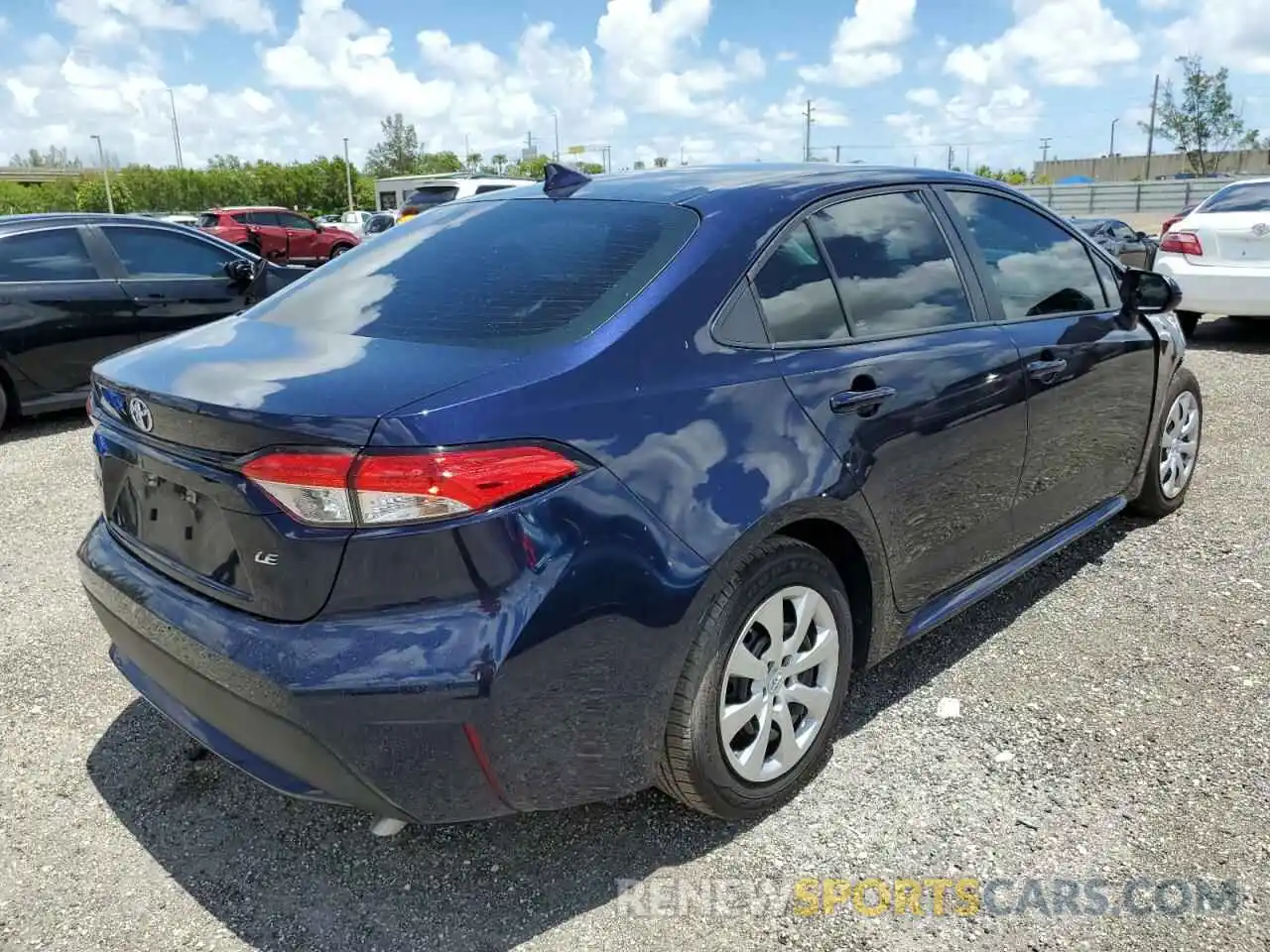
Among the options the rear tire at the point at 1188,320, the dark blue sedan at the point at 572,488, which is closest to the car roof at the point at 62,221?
the dark blue sedan at the point at 572,488

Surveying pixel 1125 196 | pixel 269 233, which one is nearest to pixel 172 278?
pixel 269 233

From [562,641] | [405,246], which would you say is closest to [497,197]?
[405,246]

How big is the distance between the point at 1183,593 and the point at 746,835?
233cm

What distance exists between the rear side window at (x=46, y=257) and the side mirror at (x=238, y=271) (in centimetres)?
96

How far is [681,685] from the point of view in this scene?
227 centimetres

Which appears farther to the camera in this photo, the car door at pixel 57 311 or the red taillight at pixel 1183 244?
the red taillight at pixel 1183 244

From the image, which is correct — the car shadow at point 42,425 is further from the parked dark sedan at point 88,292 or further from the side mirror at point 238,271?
the side mirror at point 238,271

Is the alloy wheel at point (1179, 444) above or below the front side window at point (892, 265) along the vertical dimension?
below

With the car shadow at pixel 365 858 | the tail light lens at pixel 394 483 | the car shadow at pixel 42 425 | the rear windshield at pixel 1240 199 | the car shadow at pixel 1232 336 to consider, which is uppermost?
the rear windshield at pixel 1240 199

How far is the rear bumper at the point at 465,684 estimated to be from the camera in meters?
1.94

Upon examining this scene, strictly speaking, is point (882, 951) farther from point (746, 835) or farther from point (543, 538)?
point (543, 538)

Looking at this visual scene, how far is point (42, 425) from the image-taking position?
749 cm

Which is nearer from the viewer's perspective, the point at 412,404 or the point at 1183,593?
the point at 412,404

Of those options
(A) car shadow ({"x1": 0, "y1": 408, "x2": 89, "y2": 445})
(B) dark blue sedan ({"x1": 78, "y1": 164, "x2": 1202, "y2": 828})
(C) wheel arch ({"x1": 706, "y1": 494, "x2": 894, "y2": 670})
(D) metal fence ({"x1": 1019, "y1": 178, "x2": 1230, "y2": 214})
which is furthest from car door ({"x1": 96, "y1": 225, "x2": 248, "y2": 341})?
(D) metal fence ({"x1": 1019, "y1": 178, "x2": 1230, "y2": 214})
